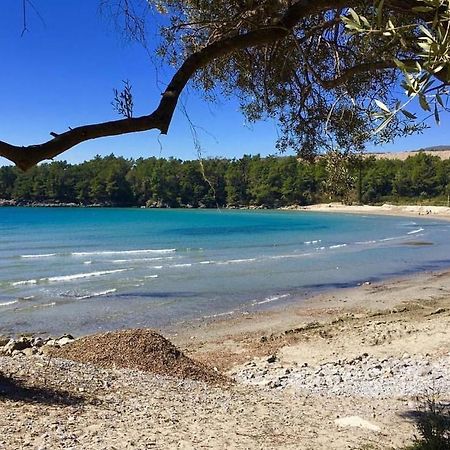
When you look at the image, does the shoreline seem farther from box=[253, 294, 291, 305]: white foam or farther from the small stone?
the small stone

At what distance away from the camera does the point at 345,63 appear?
6.15 m

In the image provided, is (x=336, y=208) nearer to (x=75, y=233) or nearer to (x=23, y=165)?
(x=75, y=233)

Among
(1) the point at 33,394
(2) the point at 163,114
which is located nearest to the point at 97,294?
(1) the point at 33,394

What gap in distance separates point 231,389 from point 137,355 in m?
1.56

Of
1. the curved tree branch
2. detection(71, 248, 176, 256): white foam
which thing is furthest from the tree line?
the curved tree branch

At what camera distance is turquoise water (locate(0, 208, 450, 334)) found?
16391 mm

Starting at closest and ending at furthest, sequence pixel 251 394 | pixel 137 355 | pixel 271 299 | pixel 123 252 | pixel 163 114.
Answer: pixel 163 114 < pixel 251 394 < pixel 137 355 < pixel 271 299 < pixel 123 252

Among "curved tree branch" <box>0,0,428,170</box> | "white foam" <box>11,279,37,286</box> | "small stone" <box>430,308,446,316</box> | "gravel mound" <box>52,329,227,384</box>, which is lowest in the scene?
"white foam" <box>11,279,37,286</box>

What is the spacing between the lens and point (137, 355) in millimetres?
8164

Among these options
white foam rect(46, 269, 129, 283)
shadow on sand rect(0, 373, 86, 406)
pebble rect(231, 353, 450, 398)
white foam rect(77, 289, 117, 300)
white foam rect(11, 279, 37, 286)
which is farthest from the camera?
white foam rect(46, 269, 129, 283)

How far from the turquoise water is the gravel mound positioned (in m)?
5.76

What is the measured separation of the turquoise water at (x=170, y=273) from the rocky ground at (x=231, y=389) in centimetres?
440

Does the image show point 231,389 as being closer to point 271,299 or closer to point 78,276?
point 271,299

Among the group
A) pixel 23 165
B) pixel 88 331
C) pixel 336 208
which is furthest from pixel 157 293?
pixel 336 208
